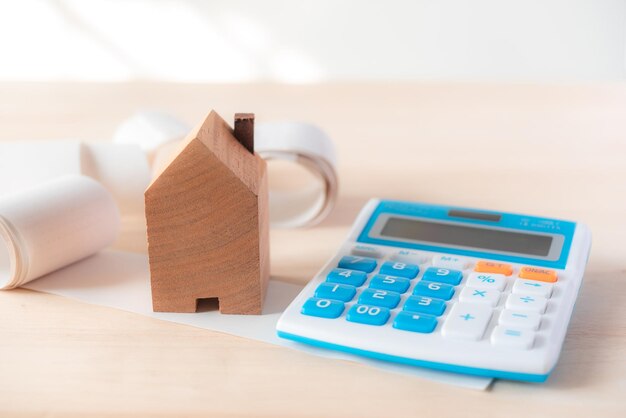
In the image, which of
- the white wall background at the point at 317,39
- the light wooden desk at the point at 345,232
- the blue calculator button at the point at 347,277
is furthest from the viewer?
the white wall background at the point at 317,39

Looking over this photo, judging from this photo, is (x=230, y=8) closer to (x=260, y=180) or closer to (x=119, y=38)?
(x=119, y=38)

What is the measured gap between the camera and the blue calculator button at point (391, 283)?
0.59 meters

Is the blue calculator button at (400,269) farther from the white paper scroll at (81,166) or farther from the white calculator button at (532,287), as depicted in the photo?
the white paper scroll at (81,166)

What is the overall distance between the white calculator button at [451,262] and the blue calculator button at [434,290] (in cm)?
4

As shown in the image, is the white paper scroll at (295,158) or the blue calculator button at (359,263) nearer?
the blue calculator button at (359,263)

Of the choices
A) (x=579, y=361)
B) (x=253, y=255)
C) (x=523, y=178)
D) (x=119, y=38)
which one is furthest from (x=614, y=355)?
(x=119, y=38)

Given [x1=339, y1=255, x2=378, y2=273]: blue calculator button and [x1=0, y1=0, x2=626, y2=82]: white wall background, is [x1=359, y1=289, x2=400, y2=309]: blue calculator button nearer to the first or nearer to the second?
[x1=339, y1=255, x2=378, y2=273]: blue calculator button

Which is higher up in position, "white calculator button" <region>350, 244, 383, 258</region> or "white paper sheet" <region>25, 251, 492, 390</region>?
"white calculator button" <region>350, 244, 383, 258</region>

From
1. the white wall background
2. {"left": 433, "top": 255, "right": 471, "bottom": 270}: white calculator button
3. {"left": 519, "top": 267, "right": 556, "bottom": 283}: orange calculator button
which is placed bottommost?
the white wall background

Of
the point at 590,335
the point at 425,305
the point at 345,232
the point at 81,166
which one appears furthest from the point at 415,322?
the point at 81,166

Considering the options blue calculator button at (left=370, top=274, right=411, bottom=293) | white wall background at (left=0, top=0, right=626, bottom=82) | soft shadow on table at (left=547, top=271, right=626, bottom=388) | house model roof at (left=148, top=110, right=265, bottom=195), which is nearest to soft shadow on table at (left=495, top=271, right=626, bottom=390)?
soft shadow on table at (left=547, top=271, right=626, bottom=388)

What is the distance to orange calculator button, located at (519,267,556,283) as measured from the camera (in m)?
0.60

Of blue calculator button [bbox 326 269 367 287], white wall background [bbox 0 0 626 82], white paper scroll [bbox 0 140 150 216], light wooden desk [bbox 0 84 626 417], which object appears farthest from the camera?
white wall background [bbox 0 0 626 82]

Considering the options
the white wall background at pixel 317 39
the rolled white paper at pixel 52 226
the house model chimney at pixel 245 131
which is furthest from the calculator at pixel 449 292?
the white wall background at pixel 317 39
